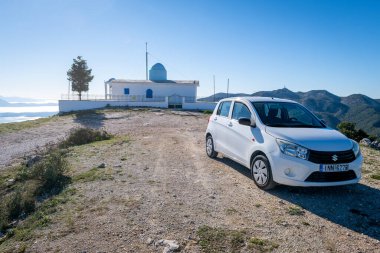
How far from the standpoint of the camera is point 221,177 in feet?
23.6

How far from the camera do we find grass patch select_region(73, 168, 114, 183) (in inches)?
283

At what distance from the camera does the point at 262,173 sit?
20.0 ft

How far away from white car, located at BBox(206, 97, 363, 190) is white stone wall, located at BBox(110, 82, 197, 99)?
34.1 meters

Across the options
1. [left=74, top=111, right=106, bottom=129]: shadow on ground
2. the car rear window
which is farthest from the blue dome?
the car rear window

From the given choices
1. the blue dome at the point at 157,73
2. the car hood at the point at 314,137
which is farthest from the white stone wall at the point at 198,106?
the car hood at the point at 314,137

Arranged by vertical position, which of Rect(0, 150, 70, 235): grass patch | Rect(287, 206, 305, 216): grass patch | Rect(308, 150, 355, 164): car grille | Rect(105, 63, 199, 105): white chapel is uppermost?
Rect(105, 63, 199, 105): white chapel

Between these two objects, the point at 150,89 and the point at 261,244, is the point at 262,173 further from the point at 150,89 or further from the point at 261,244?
the point at 150,89

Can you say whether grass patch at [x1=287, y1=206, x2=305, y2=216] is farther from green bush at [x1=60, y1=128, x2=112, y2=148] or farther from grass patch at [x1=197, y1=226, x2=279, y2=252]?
green bush at [x1=60, y1=128, x2=112, y2=148]

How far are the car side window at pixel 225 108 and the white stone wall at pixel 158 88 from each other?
33.3 m

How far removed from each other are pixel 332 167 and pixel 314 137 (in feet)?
2.16

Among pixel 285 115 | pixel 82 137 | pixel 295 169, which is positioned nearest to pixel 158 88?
pixel 82 137

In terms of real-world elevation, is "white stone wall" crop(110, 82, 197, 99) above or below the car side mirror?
above

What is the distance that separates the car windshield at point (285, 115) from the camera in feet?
21.4

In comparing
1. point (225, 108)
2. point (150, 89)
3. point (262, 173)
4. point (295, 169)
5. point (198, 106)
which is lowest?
point (262, 173)
